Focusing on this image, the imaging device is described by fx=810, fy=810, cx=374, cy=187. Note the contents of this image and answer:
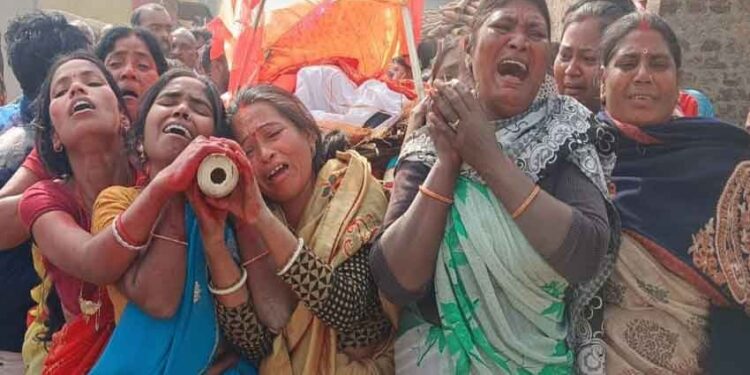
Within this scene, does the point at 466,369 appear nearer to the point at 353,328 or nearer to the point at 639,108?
the point at 353,328

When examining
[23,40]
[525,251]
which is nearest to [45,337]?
[23,40]

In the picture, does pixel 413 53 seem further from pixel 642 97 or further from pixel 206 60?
pixel 206 60

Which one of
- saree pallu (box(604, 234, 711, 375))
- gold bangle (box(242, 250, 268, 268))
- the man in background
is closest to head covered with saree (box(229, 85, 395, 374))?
gold bangle (box(242, 250, 268, 268))

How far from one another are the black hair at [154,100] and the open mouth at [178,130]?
0.11m

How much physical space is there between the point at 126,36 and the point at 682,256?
2.29 m

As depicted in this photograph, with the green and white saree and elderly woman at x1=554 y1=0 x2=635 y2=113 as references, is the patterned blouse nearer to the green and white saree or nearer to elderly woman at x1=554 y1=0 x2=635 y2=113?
the green and white saree

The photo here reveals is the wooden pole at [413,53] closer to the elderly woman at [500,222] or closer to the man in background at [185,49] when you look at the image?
the elderly woman at [500,222]

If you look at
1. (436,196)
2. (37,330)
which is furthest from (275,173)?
(37,330)

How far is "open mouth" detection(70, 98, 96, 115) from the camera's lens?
8.27 feet

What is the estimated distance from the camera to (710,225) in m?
2.29

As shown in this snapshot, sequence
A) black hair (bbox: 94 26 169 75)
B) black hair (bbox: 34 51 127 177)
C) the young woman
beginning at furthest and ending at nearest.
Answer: black hair (bbox: 94 26 169 75) → black hair (bbox: 34 51 127 177) → the young woman

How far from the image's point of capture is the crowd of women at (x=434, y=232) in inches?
84.0

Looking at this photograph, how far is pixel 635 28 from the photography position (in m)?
2.50

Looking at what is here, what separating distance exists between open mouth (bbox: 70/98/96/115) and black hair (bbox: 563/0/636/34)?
187 cm
